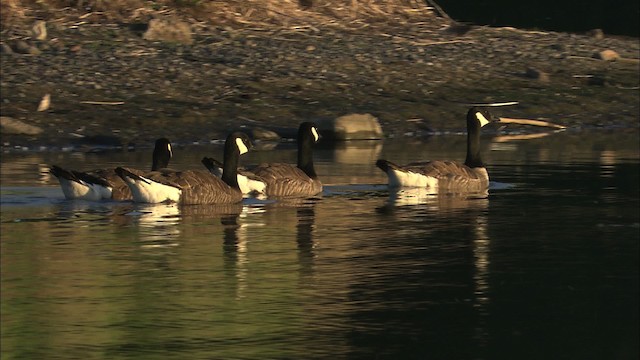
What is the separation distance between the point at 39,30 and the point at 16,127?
20.5 feet

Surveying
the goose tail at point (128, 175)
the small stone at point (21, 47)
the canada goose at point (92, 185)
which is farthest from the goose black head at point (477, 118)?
the small stone at point (21, 47)

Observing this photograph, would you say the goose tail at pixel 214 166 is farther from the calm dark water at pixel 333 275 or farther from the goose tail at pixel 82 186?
the goose tail at pixel 82 186

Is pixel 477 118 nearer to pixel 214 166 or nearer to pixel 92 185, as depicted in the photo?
pixel 214 166

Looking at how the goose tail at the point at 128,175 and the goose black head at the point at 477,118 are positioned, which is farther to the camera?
the goose black head at the point at 477,118

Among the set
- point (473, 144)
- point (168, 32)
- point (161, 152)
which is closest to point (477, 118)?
point (473, 144)

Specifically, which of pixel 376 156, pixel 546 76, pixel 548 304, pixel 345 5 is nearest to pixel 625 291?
pixel 548 304

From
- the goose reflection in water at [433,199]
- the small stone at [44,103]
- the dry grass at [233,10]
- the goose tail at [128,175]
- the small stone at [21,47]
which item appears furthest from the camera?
the dry grass at [233,10]

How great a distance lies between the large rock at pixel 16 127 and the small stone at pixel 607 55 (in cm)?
1649

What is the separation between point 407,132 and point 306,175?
35.8ft

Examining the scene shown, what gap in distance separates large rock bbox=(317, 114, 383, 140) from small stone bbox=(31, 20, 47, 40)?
22.5 feet

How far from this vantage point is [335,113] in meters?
36.4

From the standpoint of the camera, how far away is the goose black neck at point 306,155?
2630 cm

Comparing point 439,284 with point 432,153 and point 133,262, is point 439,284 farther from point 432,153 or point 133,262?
point 432,153

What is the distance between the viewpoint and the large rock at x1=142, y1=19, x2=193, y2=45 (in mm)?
39750
